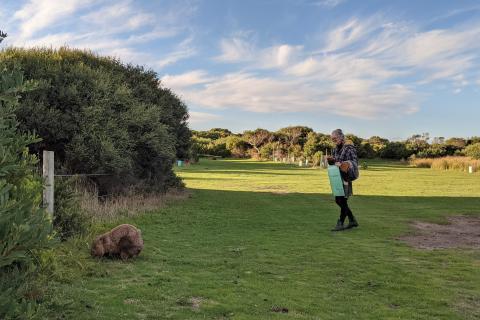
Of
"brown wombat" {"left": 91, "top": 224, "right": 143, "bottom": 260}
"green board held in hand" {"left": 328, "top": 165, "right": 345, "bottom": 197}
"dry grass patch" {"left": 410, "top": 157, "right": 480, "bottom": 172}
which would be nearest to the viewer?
"brown wombat" {"left": 91, "top": 224, "right": 143, "bottom": 260}

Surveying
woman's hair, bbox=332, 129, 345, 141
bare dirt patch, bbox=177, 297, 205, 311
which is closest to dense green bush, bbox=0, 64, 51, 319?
bare dirt patch, bbox=177, 297, 205, 311

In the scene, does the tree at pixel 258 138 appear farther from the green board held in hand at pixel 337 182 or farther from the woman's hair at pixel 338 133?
the green board held in hand at pixel 337 182

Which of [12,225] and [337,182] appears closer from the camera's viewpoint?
[12,225]

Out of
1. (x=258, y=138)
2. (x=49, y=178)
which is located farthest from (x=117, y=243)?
(x=258, y=138)

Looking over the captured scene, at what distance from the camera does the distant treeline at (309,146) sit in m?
57.9

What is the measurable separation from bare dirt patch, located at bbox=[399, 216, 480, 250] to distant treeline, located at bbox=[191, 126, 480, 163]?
36156mm

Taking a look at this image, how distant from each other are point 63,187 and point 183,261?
8.13 feet

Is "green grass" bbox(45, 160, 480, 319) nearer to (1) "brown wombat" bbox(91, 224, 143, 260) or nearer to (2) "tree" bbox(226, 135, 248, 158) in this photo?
(1) "brown wombat" bbox(91, 224, 143, 260)

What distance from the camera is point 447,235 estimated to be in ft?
32.5

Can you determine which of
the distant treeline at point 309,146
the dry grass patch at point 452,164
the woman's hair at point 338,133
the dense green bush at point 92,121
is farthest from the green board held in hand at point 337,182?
the distant treeline at point 309,146

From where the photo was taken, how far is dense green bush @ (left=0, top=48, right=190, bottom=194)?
41.2 feet

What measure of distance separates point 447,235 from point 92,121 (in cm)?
956

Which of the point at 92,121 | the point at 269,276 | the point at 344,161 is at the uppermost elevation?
the point at 92,121

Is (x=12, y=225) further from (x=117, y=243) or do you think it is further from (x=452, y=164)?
(x=452, y=164)
